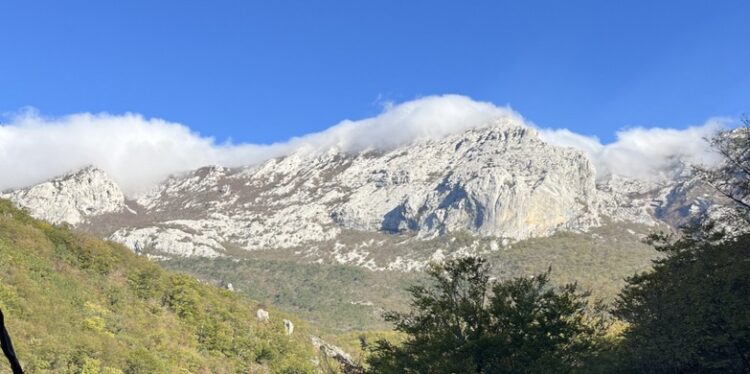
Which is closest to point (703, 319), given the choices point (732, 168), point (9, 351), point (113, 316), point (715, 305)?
point (715, 305)

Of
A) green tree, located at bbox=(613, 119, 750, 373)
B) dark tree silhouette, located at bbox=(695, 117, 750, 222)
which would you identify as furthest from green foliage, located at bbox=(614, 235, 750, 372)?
dark tree silhouette, located at bbox=(695, 117, 750, 222)

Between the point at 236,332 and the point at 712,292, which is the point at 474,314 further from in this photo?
the point at 236,332

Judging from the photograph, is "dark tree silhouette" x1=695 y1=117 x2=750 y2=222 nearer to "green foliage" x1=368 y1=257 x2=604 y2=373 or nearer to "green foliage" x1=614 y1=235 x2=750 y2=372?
"green foliage" x1=614 y1=235 x2=750 y2=372

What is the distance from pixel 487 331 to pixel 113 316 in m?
45.4

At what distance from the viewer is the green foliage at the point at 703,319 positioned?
3130 centimetres

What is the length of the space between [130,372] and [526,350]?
40297 millimetres

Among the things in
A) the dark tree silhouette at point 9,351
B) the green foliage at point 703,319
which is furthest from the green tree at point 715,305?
the dark tree silhouette at point 9,351

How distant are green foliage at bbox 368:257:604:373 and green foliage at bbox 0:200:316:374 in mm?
29407

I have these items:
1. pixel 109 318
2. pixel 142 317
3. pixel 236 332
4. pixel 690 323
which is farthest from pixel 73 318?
pixel 690 323

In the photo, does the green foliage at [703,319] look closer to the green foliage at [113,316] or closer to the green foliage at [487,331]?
the green foliage at [487,331]

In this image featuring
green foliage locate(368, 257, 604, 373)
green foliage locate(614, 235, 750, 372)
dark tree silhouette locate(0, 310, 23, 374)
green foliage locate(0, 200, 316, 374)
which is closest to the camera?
dark tree silhouette locate(0, 310, 23, 374)

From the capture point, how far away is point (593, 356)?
4122 cm

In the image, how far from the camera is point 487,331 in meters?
33.2

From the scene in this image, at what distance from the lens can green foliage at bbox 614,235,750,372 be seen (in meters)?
31.3
